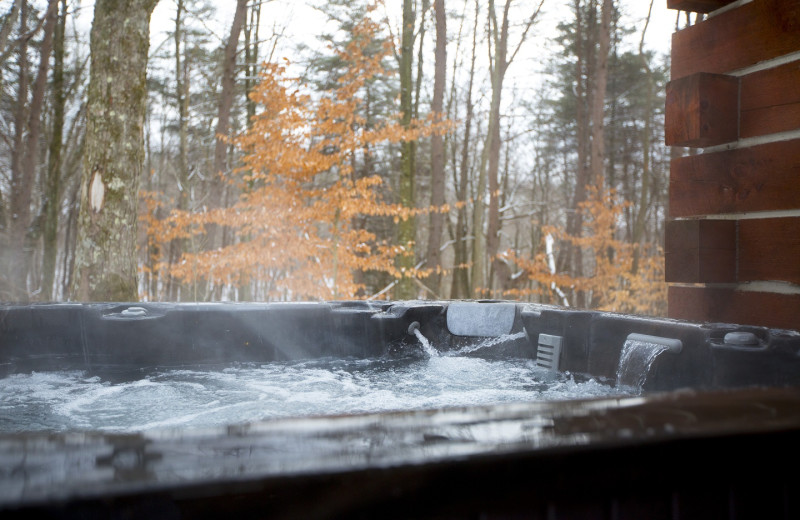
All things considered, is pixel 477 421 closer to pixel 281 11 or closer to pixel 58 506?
pixel 58 506

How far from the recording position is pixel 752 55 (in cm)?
199

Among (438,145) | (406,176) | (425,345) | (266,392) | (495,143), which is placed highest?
(495,143)

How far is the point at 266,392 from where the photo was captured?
Result: 8.23 feet

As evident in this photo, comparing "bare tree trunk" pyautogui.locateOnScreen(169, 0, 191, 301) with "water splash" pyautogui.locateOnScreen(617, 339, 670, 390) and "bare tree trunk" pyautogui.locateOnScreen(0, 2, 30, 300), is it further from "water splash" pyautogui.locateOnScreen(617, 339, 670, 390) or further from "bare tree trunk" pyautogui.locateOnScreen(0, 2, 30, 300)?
"water splash" pyautogui.locateOnScreen(617, 339, 670, 390)

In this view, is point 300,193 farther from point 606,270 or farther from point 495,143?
point 606,270

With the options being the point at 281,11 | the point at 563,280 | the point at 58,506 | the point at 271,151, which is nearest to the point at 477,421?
the point at 58,506

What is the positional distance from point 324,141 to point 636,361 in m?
5.21

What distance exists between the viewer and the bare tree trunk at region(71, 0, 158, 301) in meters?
4.69

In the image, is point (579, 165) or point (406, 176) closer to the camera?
point (406, 176)

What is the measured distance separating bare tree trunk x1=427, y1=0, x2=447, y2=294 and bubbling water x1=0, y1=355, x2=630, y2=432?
564cm

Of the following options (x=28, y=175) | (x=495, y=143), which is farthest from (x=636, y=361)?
(x=28, y=175)

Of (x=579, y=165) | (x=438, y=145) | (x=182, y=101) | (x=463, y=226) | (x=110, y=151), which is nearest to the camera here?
(x=110, y=151)

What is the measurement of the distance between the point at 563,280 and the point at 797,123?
22.9 ft

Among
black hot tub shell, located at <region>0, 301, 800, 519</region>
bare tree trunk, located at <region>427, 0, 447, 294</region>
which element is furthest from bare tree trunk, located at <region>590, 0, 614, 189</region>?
black hot tub shell, located at <region>0, 301, 800, 519</region>
